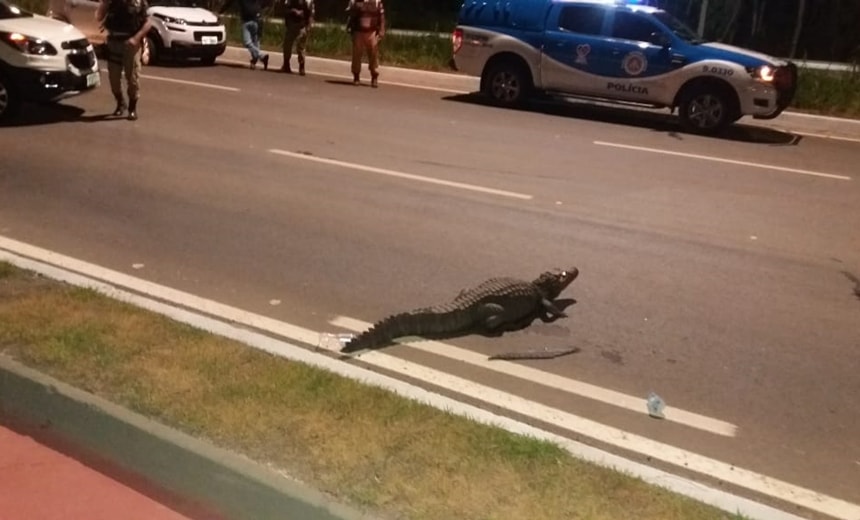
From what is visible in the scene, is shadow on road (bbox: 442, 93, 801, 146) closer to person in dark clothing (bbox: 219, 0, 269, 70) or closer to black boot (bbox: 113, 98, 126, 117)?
person in dark clothing (bbox: 219, 0, 269, 70)

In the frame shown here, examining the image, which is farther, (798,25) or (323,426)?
(798,25)

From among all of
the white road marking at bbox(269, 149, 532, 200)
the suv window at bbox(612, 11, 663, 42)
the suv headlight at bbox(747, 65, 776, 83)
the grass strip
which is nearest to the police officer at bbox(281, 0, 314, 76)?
the suv window at bbox(612, 11, 663, 42)

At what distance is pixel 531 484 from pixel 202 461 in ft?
4.44

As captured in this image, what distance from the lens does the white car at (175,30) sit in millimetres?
20594

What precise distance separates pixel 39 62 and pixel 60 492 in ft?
31.3

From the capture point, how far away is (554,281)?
7047 mm

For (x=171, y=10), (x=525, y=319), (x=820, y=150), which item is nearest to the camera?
(x=525, y=319)

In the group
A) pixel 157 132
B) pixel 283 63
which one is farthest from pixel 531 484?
pixel 283 63

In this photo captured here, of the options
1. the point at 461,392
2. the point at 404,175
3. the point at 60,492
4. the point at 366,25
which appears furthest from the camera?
the point at 366,25

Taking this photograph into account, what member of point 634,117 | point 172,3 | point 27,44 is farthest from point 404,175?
point 172,3

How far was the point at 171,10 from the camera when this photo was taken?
2091cm

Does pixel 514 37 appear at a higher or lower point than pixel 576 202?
higher

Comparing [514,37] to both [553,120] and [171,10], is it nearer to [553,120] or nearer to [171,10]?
[553,120]

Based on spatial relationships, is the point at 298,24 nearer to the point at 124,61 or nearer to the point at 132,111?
the point at 132,111
